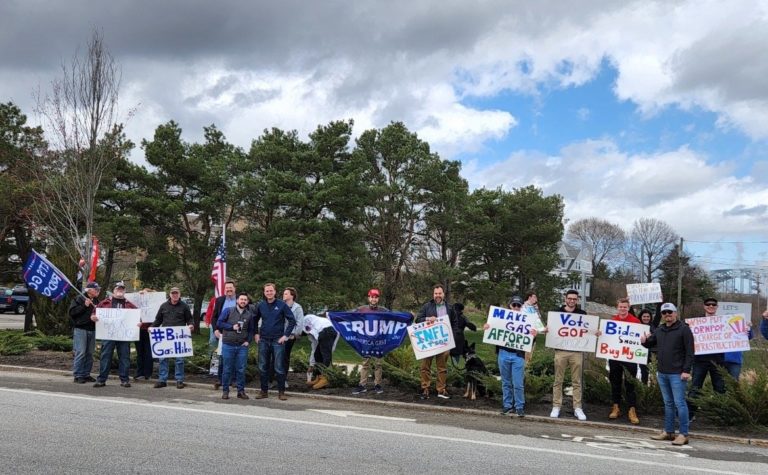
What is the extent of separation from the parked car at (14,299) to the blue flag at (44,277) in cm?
3246

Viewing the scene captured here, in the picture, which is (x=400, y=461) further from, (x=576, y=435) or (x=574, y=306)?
(x=574, y=306)

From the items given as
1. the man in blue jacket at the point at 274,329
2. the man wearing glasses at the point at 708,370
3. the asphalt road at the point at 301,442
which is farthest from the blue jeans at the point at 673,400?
the man in blue jacket at the point at 274,329

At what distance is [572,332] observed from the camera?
390 inches

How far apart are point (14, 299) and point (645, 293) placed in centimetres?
4288

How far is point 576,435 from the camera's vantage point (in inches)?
344

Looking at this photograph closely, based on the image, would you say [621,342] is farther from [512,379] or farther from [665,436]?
[512,379]

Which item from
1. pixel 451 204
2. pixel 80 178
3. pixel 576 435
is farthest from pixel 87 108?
pixel 451 204

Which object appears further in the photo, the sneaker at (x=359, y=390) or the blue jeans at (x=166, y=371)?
the blue jeans at (x=166, y=371)

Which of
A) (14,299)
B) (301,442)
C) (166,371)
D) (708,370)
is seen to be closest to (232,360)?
(166,371)

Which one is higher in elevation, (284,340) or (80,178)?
(80,178)

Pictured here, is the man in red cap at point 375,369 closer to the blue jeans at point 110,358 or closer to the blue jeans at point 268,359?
the blue jeans at point 268,359

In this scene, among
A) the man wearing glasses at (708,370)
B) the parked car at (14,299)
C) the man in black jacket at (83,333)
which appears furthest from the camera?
the parked car at (14,299)

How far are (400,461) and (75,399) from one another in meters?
6.36

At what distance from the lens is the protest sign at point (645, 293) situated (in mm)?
13778
